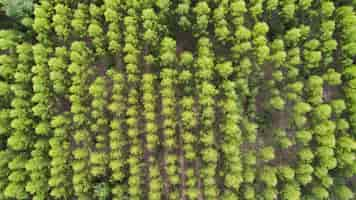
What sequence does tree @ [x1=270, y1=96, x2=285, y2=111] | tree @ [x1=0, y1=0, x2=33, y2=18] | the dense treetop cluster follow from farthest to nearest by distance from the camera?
tree @ [x1=270, y1=96, x2=285, y2=111]
the dense treetop cluster
tree @ [x1=0, y1=0, x2=33, y2=18]

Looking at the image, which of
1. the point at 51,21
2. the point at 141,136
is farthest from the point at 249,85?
the point at 51,21

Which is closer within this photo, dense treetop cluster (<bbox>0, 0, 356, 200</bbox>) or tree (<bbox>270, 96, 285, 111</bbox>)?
dense treetop cluster (<bbox>0, 0, 356, 200</bbox>)

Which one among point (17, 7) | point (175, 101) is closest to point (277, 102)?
point (175, 101)

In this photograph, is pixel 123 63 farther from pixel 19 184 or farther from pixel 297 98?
pixel 297 98

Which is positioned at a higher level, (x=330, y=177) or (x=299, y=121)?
(x=299, y=121)

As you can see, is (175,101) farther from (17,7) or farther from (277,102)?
(17,7)

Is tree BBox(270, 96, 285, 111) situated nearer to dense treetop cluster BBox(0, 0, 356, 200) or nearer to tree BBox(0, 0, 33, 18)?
dense treetop cluster BBox(0, 0, 356, 200)

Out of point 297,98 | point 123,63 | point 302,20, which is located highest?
point 302,20

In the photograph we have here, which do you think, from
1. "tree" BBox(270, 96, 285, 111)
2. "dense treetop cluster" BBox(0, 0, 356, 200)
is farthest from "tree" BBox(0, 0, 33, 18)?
"tree" BBox(270, 96, 285, 111)

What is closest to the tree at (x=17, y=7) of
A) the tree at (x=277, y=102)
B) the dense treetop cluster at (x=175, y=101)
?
the dense treetop cluster at (x=175, y=101)
